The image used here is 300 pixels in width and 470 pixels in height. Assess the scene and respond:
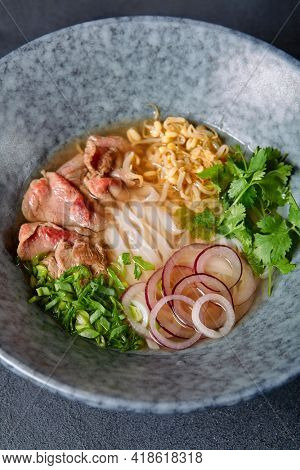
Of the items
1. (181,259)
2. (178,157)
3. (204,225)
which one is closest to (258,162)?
(204,225)

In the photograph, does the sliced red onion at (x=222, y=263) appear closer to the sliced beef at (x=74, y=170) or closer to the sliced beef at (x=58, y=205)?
the sliced beef at (x=58, y=205)

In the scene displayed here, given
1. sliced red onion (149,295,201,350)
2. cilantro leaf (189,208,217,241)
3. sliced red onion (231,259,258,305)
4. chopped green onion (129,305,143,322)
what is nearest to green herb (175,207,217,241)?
cilantro leaf (189,208,217,241)

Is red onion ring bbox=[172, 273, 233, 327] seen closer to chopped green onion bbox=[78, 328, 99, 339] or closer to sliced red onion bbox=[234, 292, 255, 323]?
sliced red onion bbox=[234, 292, 255, 323]

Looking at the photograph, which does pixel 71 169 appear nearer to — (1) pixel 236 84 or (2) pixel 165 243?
(2) pixel 165 243

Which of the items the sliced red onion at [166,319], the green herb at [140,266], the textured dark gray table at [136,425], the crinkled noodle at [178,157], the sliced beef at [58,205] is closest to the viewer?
the textured dark gray table at [136,425]

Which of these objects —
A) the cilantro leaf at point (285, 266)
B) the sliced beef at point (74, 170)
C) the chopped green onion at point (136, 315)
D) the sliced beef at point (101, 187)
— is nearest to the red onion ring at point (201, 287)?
the chopped green onion at point (136, 315)
